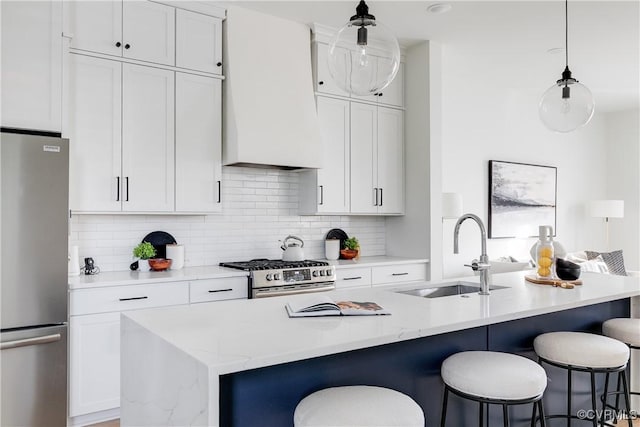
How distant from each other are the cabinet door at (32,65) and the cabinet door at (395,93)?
2752 millimetres

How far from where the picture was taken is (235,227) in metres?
4.20

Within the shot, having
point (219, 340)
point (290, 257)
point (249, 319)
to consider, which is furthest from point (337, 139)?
point (219, 340)

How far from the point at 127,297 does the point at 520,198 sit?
5.10 m

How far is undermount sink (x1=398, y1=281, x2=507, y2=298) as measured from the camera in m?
2.79

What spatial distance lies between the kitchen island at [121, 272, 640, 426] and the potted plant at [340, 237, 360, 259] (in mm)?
2089

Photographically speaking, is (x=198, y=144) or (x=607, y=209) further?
(x=607, y=209)

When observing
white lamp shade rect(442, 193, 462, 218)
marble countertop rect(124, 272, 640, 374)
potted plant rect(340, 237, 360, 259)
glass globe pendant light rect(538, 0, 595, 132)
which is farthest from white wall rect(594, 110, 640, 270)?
marble countertop rect(124, 272, 640, 374)

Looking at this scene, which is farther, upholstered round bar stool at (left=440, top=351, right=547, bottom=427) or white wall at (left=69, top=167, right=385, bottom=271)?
white wall at (left=69, top=167, right=385, bottom=271)

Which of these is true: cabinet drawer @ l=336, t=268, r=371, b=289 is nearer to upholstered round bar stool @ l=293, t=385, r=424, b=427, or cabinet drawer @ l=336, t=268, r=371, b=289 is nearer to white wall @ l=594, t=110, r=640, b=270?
upholstered round bar stool @ l=293, t=385, r=424, b=427

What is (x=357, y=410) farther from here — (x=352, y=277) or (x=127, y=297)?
(x=352, y=277)

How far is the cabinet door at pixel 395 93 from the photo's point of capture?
471 centimetres

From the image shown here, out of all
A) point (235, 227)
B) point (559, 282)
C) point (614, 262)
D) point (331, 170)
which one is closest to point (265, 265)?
point (235, 227)

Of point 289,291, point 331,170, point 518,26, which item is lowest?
point 289,291

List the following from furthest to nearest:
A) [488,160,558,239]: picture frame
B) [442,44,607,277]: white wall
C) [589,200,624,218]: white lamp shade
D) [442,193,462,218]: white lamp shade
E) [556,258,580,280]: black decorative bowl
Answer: [589,200,624,218]: white lamp shade < [488,160,558,239]: picture frame < [442,44,607,277]: white wall < [442,193,462,218]: white lamp shade < [556,258,580,280]: black decorative bowl
